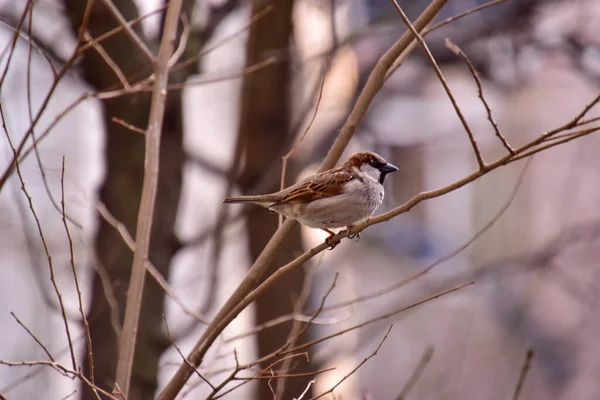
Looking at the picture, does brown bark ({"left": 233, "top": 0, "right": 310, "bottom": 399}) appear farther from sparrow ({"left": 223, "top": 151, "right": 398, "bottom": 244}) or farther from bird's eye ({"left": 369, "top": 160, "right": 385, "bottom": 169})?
sparrow ({"left": 223, "top": 151, "right": 398, "bottom": 244})

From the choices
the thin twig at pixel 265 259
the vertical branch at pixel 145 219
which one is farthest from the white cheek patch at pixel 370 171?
the vertical branch at pixel 145 219

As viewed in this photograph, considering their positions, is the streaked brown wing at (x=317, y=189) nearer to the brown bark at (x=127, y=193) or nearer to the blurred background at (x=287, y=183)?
the blurred background at (x=287, y=183)

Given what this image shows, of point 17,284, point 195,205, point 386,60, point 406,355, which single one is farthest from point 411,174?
point 386,60

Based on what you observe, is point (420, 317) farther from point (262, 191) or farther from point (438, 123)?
point (262, 191)

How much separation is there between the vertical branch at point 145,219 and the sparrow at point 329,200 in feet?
2.06

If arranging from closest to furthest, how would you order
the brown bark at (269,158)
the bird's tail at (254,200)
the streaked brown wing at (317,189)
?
1. the bird's tail at (254,200)
2. the streaked brown wing at (317,189)
3. the brown bark at (269,158)

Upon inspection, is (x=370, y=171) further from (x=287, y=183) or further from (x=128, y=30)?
(x=287, y=183)

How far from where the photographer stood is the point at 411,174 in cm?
1187

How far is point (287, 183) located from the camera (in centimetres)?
583

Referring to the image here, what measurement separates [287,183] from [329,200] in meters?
2.23

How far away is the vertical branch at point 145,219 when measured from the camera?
267 cm

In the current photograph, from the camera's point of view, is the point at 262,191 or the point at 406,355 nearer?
the point at 262,191

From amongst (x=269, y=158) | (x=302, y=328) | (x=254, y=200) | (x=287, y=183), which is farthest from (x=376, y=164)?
(x=269, y=158)

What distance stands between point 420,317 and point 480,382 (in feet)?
6.86
